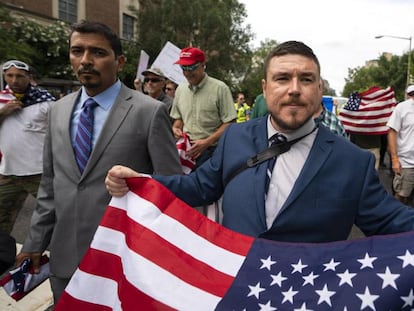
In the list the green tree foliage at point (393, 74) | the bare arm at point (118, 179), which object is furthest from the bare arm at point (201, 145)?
the green tree foliage at point (393, 74)

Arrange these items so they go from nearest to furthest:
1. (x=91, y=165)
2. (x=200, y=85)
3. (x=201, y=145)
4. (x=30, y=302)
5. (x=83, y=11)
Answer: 1. (x=91, y=165)
2. (x=30, y=302)
3. (x=201, y=145)
4. (x=200, y=85)
5. (x=83, y=11)

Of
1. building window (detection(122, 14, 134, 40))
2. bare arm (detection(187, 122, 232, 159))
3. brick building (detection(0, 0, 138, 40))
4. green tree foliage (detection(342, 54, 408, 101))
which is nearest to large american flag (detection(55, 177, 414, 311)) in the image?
bare arm (detection(187, 122, 232, 159))

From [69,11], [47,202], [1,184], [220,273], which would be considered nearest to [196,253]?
[220,273]

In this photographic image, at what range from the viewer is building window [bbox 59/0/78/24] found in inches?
939

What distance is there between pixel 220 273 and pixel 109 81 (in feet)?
4.04

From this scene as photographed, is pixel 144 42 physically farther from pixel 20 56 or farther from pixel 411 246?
pixel 411 246

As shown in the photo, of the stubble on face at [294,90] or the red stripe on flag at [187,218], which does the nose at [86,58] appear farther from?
the stubble on face at [294,90]

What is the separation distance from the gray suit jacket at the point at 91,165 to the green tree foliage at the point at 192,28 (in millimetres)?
24694

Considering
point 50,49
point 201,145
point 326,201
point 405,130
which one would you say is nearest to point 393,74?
point 50,49

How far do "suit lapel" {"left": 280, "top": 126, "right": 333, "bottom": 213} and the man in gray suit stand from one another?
833 millimetres

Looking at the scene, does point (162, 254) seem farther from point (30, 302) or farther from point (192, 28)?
point (192, 28)

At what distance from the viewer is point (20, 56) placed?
4891 mm

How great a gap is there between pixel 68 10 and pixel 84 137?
25340 mm

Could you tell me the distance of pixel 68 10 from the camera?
24.6 metres
